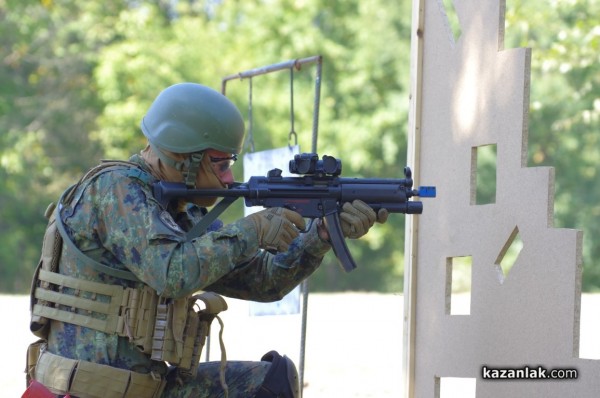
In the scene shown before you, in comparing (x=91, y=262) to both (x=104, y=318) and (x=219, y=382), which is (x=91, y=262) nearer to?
(x=104, y=318)

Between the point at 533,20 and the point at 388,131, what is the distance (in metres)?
3.92

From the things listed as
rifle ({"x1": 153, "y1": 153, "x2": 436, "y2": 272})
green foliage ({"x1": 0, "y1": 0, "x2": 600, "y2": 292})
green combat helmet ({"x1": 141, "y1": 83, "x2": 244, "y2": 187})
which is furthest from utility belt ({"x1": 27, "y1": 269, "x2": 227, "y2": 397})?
green foliage ({"x1": 0, "y1": 0, "x2": 600, "y2": 292})

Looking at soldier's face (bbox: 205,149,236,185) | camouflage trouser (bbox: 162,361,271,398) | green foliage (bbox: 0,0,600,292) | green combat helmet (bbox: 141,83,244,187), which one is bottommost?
camouflage trouser (bbox: 162,361,271,398)

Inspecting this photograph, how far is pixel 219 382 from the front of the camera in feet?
13.2

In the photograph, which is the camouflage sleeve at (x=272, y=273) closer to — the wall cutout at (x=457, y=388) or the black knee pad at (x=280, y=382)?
the black knee pad at (x=280, y=382)

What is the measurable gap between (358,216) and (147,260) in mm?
852

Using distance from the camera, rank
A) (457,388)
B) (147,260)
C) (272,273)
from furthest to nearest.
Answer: (457,388) < (272,273) < (147,260)

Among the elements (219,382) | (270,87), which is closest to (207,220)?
(219,382)

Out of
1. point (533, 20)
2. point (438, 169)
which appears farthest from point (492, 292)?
point (533, 20)

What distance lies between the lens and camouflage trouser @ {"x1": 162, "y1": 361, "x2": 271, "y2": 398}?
12.9 feet

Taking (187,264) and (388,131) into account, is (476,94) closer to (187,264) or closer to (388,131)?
(187,264)

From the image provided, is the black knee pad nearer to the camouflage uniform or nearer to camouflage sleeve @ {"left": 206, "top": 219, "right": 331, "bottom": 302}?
the camouflage uniform

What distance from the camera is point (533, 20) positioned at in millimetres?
18219

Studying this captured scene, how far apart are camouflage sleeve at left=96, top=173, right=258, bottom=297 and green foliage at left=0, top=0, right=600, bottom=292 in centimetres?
1524
